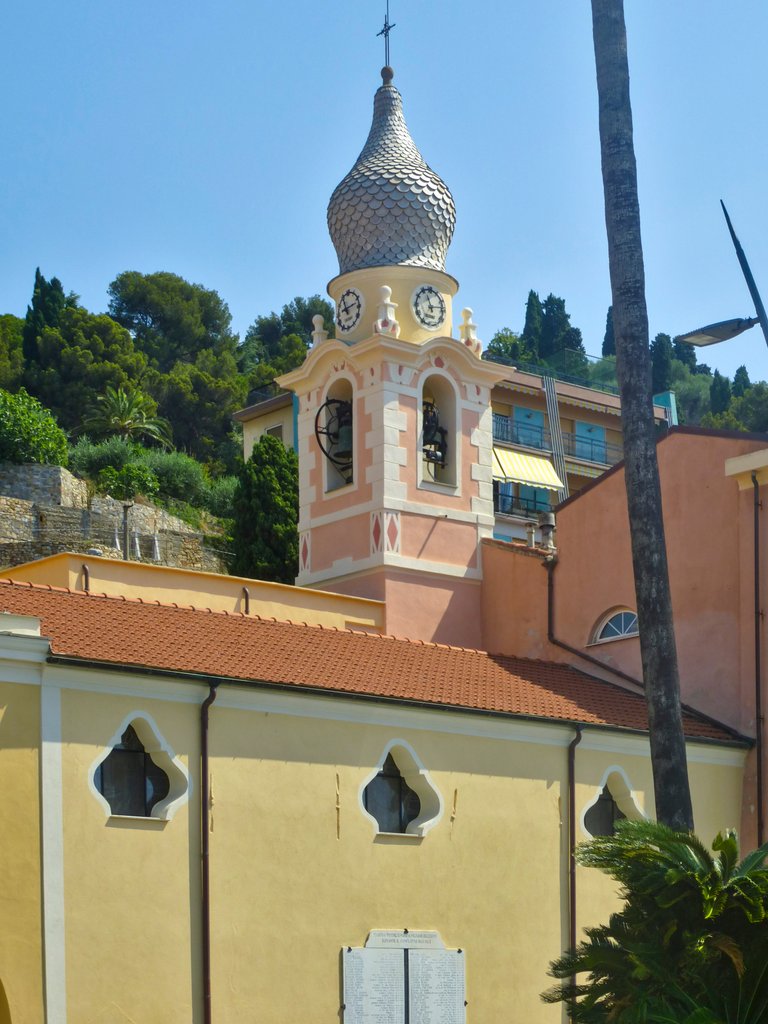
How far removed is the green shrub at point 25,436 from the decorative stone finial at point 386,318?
1211 inches

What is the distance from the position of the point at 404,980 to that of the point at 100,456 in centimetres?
4672

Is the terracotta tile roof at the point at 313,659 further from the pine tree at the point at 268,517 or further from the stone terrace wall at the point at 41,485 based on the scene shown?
the stone terrace wall at the point at 41,485

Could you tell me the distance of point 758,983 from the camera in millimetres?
15414

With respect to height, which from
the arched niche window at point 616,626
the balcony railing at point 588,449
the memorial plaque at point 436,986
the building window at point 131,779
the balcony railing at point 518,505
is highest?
the balcony railing at point 588,449

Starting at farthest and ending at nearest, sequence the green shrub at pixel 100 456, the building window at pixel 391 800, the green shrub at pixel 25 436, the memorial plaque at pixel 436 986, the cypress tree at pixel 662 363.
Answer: the cypress tree at pixel 662 363, the green shrub at pixel 100 456, the green shrub at pixel 25 436, the building window at pixel 391 800, the memorial plaque at pixel 436 986

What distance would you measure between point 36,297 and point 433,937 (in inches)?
2515

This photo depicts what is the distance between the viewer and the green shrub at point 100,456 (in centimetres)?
6612

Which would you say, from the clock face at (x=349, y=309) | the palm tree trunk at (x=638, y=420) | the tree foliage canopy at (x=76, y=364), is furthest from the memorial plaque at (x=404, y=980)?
the tree foliage canopy at (x=76, y=364)

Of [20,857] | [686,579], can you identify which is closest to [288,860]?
[20,857]

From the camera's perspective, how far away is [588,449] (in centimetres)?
7450

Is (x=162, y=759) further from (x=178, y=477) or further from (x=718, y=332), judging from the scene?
(x=178, y=477)

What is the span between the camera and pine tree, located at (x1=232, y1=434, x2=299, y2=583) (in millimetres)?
52812

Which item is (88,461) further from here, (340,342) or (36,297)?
(340,342)

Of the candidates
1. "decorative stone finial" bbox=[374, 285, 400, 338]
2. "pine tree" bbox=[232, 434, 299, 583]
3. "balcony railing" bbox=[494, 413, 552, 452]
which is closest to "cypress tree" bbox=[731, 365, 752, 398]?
"balcony railing" bbox=[494, 413, 552, 452]
